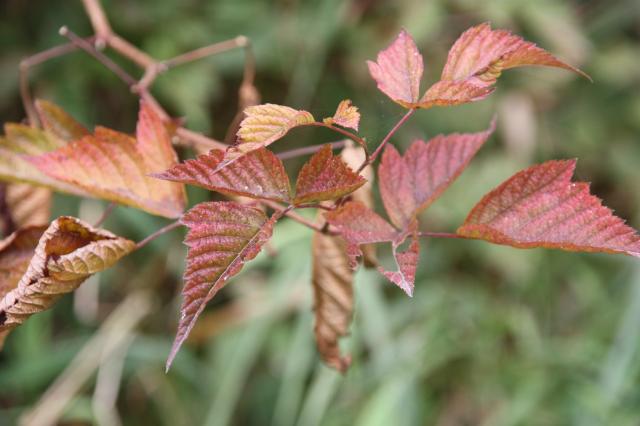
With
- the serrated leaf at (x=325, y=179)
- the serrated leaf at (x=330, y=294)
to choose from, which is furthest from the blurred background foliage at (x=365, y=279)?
the serrated leaf at (x=325, y=179)

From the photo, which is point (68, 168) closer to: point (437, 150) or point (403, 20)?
point (437, 150)

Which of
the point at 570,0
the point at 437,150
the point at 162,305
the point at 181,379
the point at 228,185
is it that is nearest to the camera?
the point at 228,185

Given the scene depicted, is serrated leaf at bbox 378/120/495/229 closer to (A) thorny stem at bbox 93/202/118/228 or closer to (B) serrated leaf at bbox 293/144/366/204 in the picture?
(B) serrated leaf at bbox 293/144/366/204

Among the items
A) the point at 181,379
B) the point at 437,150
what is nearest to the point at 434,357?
the point at 181,379

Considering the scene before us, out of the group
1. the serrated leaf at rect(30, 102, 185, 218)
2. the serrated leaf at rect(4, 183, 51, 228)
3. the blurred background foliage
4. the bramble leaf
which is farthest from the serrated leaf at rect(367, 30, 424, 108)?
the blurred background foliage

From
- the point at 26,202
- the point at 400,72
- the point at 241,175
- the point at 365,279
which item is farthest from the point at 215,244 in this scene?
the point at 365,279

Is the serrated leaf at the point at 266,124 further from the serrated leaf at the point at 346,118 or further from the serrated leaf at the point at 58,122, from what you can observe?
the serrated leaf at the point at 58,122
